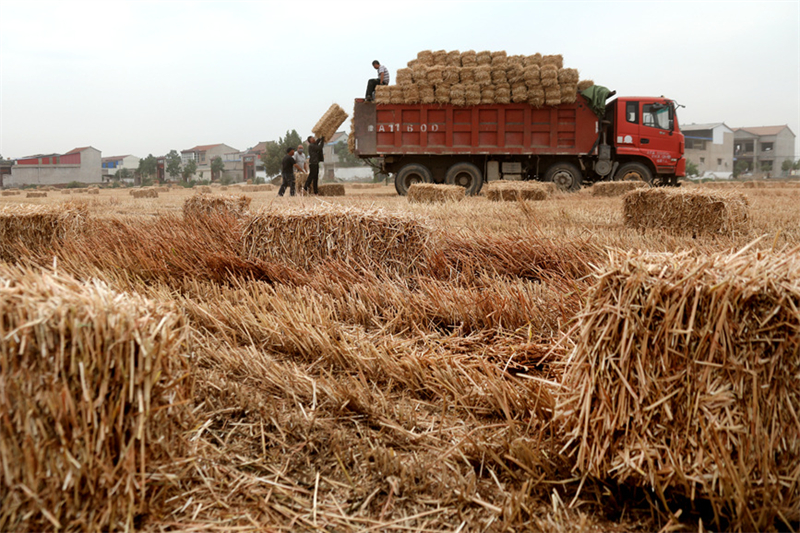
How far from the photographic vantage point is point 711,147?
70250 mm

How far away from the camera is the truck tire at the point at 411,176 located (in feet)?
53.0

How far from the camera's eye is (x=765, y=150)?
7856 centimetres

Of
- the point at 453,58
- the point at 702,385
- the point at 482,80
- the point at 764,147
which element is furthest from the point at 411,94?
the point at 764,147

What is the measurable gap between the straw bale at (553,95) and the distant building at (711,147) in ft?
193

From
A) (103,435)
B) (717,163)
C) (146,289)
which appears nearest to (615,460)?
(103,435)

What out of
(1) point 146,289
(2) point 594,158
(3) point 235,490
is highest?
(2) point 594,158

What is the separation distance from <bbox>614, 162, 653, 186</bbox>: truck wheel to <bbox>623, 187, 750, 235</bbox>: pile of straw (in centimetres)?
872

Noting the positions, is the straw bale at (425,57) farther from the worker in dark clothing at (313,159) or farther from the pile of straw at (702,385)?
the pile of straw at (702,385)

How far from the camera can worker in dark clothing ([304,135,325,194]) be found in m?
16.7

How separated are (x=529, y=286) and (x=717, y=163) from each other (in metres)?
77.0

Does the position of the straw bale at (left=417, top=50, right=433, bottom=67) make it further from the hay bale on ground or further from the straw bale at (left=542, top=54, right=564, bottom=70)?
the hay bale on ground

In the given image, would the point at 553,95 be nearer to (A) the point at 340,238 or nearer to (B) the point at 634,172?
(B) the point at 634,172

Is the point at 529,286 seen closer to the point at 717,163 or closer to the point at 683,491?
the point at 683,491

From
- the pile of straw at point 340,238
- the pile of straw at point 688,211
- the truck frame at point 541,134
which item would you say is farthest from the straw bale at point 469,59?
the pile of straw at point 340,238
